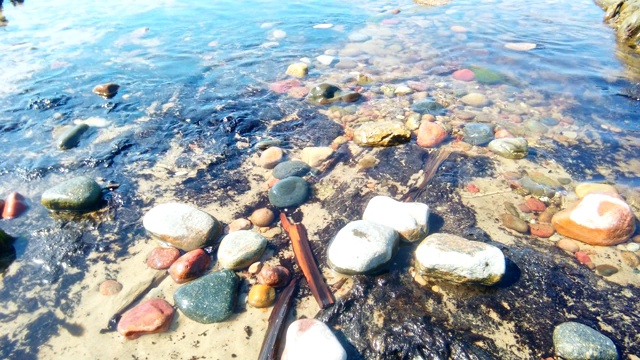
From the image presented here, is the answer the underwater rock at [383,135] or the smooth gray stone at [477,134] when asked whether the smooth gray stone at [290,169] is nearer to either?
the underwater rock at [383,135]

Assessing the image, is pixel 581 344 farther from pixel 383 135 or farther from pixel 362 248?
pixel 383 135

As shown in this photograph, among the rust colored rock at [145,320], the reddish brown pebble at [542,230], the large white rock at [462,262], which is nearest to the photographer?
the rust colored rock at [145,320]

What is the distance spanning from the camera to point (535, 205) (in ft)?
12.3

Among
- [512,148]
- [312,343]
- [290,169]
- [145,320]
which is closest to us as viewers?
[312,343]

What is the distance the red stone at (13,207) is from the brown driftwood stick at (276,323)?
9.95ft

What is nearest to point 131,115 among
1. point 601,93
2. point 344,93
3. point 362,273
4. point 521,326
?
point 344,93

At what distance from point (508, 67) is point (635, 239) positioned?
15.3ft

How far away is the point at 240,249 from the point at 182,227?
627mm

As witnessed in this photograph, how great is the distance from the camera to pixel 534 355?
2.51 meters

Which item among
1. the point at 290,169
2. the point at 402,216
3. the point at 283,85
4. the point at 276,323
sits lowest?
the point at 276,323

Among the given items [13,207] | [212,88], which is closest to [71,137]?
[13,207]

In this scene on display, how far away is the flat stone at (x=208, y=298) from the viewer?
2.75 metres

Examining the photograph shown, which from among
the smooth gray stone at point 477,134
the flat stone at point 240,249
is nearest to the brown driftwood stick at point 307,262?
the flat stone at point 240,249

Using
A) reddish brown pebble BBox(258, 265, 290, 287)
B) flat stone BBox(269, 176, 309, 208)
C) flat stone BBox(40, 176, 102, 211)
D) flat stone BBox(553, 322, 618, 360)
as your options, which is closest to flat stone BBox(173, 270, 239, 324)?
reddish brown pebble BBox(258, 265, 290, 287)
